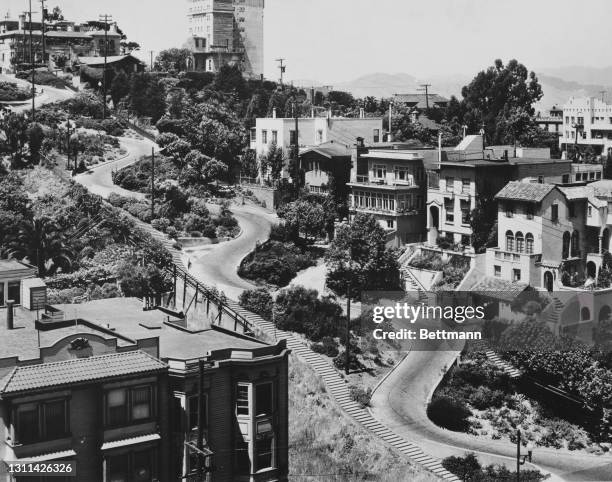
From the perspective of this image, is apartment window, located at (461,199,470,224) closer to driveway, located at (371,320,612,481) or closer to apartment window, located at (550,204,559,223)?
apartment window, located at (550,204,559,223)

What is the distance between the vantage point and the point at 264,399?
38719 millimetres

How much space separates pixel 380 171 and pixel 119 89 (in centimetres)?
4547

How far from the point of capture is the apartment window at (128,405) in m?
34.5

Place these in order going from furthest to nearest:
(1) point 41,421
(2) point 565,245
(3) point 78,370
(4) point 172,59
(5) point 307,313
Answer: (4) point 172,59 → (2) point 565,245 → (5) point 307,313 → (3) point 78,370 → (1) point 41,421

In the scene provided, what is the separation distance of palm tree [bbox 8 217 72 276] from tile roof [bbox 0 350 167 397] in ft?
114

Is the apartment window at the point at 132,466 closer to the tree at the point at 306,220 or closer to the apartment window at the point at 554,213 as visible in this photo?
the apartment window at the point at 554,213

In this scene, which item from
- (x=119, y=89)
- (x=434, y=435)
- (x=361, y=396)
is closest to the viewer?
(x=434, y=435)

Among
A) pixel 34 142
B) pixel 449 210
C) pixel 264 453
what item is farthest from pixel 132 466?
pixel 34 142

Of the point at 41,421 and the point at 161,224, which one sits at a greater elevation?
the point at 161,224

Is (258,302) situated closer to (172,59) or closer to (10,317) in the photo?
(10,317)

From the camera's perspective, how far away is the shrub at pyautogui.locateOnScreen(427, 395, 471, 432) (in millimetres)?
55438

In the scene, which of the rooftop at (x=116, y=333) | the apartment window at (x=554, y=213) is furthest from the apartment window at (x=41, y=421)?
the apartment window at (x=554, y=213)

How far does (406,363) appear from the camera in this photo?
6106cm

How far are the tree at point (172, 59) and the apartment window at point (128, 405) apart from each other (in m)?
107
